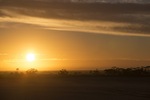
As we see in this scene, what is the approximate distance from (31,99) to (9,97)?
177cm

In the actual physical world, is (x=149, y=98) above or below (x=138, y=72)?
below

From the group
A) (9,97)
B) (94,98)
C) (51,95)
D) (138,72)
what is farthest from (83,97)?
(138,72)

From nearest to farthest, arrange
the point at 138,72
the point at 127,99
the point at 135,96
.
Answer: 1. the point at 127,99
2. the point at 135,96
3. the point at 138,72

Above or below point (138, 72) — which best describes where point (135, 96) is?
below

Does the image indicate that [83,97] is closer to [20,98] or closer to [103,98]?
[103,98]

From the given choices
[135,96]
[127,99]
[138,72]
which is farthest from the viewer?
[138,72]

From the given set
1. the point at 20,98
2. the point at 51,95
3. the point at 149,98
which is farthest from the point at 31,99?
the point at 149,98

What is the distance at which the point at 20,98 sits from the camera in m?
23.2

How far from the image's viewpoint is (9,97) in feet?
77.8

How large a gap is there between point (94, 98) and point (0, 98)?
5237 millimetres

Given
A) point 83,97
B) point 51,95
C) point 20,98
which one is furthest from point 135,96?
point 20,98

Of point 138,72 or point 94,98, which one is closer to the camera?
point 94,98

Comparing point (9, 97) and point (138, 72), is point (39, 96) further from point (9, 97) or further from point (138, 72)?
point (138, 72)

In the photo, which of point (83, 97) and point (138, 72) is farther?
point (138, 72)
